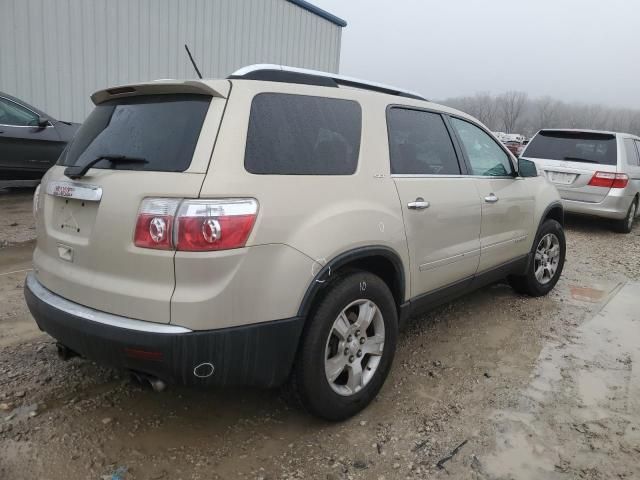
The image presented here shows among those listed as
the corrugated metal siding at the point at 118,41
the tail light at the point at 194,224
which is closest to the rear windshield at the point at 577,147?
the corrugated metal siding at the point at 118,41

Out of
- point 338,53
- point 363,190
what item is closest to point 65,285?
point 363,190

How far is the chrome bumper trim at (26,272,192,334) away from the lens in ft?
6.82

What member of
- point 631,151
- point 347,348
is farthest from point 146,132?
point 631,151

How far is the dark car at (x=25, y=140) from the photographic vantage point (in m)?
7.21

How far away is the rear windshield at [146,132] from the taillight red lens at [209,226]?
217mm

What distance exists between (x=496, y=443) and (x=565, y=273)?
154 inches

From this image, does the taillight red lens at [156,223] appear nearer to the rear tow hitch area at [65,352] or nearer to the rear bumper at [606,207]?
the rear tow hitch area at [65,352]

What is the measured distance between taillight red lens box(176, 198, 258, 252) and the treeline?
193 feet

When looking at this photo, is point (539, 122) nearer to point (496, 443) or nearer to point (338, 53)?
point (338, 53)

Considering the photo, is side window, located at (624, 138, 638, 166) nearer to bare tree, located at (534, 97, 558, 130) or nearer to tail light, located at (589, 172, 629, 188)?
tail light, located at (589, 172, 629, 188)

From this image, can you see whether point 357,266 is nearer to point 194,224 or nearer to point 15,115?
point 194,224

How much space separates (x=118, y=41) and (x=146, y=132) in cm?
870

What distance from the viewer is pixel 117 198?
221 cm

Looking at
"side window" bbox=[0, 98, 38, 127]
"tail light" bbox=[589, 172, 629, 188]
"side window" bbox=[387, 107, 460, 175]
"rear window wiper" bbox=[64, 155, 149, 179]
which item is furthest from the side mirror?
"side window" bbox=[0, 98, 38, 127]
